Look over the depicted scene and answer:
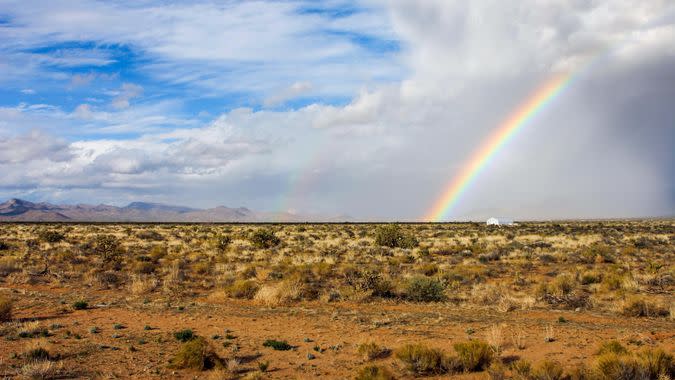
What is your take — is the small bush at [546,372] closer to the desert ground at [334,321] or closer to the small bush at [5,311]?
the desert ground at [334,321]

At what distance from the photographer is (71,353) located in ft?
39.9

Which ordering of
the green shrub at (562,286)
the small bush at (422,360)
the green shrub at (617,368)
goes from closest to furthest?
the green shrub at (617,368), the small bush at (422,360), the green shrub at (562,286)

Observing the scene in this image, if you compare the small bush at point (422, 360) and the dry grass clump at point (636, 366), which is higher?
the dry grass clump at point (636, 366)

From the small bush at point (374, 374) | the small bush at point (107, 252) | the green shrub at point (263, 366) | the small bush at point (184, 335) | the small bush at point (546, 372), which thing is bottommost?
the green shrub at point (263, 366)

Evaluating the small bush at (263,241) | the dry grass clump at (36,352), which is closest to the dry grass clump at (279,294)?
the dry grass clump at (36,352)

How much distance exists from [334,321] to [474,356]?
596 cm

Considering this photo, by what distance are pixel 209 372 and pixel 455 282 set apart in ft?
48.1

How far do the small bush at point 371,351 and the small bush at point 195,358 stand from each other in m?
3.40

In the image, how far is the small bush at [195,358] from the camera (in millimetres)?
11352

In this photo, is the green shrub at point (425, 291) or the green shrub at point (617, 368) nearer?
the green shrub at point (617, 368)

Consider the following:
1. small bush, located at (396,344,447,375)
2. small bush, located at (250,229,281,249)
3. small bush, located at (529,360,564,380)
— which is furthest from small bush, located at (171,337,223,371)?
small bush, located at (250,229,281,249)

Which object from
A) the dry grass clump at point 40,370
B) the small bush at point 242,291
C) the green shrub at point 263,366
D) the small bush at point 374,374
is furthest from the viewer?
the small bush at point 242,291

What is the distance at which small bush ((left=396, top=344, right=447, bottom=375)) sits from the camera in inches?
438

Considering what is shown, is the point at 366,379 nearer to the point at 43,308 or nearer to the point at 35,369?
the point at 35,369
